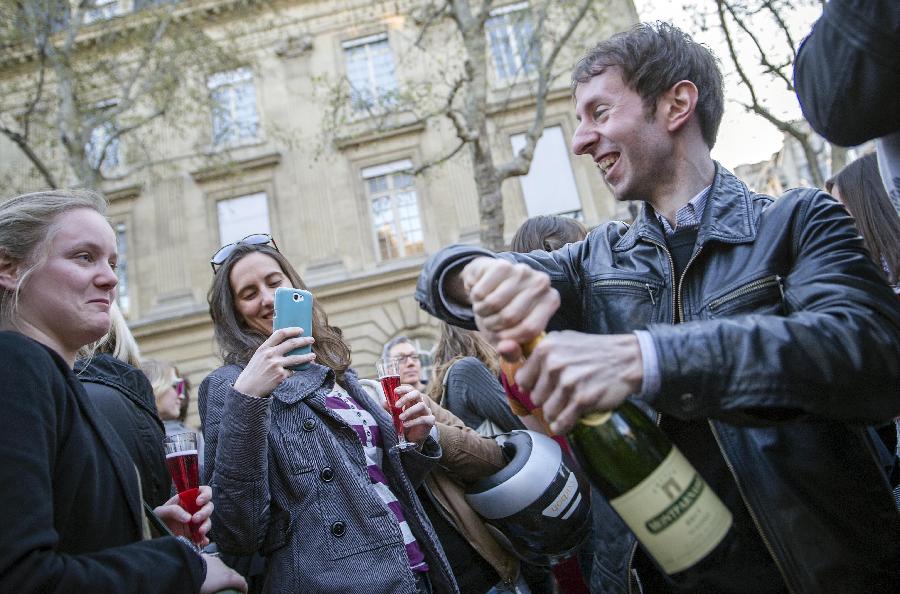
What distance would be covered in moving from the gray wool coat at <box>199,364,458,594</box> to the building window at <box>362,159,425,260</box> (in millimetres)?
14233

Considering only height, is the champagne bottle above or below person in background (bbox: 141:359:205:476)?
below

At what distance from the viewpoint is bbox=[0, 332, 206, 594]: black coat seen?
1248 millimetres

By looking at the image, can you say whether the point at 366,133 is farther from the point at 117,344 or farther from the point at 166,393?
the point at 117,344

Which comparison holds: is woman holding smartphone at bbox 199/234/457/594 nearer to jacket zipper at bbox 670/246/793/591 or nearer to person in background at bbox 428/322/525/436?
person in background at bbox 428/322/525/436

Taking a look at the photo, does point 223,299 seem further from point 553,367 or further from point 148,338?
point 148,338

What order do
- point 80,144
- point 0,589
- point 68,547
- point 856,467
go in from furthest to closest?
point 80,144
point 68,547
point 856,467
point 0,589

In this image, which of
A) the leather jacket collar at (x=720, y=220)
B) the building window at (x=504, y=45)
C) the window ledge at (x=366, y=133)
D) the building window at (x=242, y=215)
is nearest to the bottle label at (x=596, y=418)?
the leather jacket collar at (x=720, y=220)

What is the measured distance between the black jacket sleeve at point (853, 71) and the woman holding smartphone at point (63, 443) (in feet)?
5.65

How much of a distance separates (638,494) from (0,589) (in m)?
1.23

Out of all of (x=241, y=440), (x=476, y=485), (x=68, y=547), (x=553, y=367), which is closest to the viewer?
(x=553, y=367)

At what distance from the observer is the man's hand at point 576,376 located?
1.02 metres

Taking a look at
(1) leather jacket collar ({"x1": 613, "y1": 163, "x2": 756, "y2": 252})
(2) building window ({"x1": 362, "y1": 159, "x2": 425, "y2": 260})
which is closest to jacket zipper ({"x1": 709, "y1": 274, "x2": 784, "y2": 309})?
(1) leather jacket collar ({"x1": 613, "y1": 163, "x2": 756, "y2": 252})

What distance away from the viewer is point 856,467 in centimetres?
131

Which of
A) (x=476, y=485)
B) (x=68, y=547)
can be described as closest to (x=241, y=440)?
(x=68, y=547)
